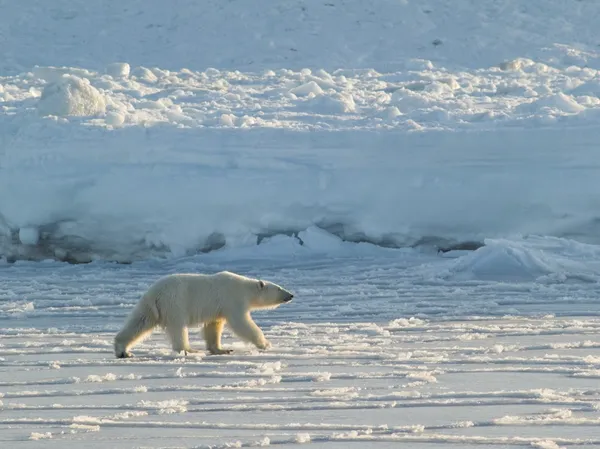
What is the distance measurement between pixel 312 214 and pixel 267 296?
3700 mm

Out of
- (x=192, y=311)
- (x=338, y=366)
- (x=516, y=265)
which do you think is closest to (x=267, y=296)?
(x=192, y=311)

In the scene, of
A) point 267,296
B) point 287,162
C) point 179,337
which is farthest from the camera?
point 287,162

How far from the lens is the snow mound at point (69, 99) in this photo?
41.2 ft

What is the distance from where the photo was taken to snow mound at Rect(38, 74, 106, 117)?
41.2ft

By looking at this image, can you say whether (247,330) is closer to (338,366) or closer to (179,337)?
(179,337)

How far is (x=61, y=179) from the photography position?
11180 millimetres

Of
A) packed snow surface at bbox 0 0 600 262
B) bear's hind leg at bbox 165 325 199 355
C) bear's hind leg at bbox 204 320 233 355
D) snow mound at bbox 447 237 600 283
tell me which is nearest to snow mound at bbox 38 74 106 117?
packed snow surface at bbox 0 0 600 262

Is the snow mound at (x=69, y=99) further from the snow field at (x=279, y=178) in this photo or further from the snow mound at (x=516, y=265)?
the snow mound at (x=516, y=265)

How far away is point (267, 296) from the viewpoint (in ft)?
23.2

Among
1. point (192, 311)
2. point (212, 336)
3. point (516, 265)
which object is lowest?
point (212, 336)

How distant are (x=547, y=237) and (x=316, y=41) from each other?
27.8 feet

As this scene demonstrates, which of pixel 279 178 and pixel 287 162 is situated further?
pixel 287 162

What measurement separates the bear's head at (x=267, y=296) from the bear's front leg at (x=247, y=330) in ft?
0.92

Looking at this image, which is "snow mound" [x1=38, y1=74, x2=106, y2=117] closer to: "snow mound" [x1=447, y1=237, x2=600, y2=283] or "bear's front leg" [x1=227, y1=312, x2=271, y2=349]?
"snow mound" [x1=447, y1=237, x2=600, y2=283]
